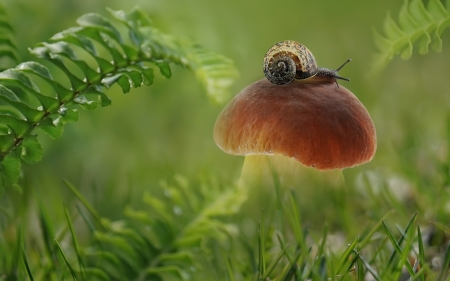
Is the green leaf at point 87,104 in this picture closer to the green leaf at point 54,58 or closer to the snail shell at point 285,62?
the green leaf at point 54,58

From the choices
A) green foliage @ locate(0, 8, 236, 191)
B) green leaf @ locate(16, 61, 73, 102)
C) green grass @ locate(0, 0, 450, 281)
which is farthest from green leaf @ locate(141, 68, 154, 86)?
green grass @ locate(0, 0, 450, 281)

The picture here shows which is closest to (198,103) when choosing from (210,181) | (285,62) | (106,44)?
(210,181)

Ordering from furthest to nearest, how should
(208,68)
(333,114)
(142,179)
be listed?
1. (142,179)
2. (208,68)
3. (333,114)

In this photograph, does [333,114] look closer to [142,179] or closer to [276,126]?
[276,126]

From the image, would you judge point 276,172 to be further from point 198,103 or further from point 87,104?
point 198,103

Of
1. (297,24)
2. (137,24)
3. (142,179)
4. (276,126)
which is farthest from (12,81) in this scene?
(142,179)

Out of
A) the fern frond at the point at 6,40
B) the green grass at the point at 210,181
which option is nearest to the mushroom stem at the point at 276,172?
the green grass at the point at 210,181
